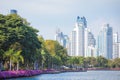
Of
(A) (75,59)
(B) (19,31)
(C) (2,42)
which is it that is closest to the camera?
(C) (2,42)

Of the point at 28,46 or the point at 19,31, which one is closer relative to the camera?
the point at 19,31

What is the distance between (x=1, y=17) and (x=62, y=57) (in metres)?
87.2

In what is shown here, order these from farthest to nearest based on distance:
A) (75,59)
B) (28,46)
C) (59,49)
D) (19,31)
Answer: (75,59) → (59,49) → (28,46) → (19,31)

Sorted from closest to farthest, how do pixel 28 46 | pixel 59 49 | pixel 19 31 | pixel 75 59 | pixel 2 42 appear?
pixel 2 42
pixel 19 31
pixel 28 46
pixel 59 49
pixel 75 59

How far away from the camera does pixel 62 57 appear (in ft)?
495

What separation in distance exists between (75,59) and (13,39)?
136220 mm

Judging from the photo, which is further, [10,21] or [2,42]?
[10,21]

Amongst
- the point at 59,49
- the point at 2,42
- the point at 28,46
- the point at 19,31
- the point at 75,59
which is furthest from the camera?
the point at 75,59

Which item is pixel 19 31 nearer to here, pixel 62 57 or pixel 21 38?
pixel 21 38

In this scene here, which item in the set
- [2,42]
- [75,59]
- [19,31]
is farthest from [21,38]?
[75,59]

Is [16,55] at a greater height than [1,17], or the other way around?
[1,17]

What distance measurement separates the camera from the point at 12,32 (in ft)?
205

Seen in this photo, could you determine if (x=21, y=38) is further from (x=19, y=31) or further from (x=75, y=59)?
(x=75, y=59)

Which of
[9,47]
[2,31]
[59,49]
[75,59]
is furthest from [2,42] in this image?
[75,59]
